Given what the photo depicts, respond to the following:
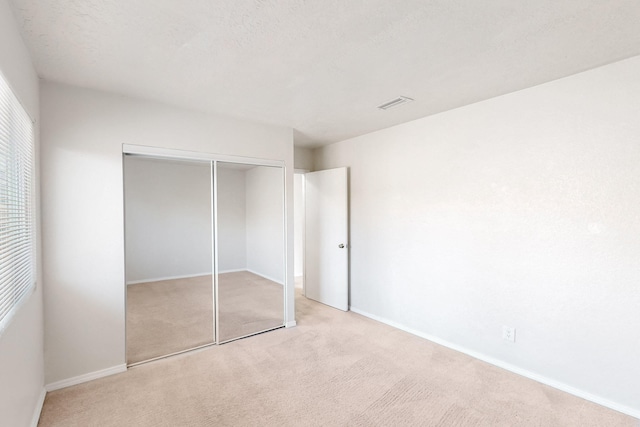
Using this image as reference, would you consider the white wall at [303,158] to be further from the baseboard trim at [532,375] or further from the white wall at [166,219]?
the baseboard trim at [532,375]

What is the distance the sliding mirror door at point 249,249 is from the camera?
3252 millimetres

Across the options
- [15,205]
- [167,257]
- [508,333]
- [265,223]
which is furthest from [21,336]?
[508,333]

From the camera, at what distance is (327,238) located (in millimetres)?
4406

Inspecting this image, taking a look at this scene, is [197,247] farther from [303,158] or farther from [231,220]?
[303,158]

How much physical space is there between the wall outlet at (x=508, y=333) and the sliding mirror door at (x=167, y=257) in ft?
9.23

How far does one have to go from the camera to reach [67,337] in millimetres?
2434

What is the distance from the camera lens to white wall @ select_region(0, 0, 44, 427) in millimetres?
1407

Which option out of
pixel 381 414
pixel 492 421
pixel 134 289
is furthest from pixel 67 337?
pixel 492 421

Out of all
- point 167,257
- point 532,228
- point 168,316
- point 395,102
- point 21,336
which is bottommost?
point 168,316

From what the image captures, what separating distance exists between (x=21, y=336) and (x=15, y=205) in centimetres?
73

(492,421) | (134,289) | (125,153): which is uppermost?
(125,153)

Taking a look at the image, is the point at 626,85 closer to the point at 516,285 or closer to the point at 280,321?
the point at 516,285

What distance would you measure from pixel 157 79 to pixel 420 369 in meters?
3.23

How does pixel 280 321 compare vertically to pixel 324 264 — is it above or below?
below
